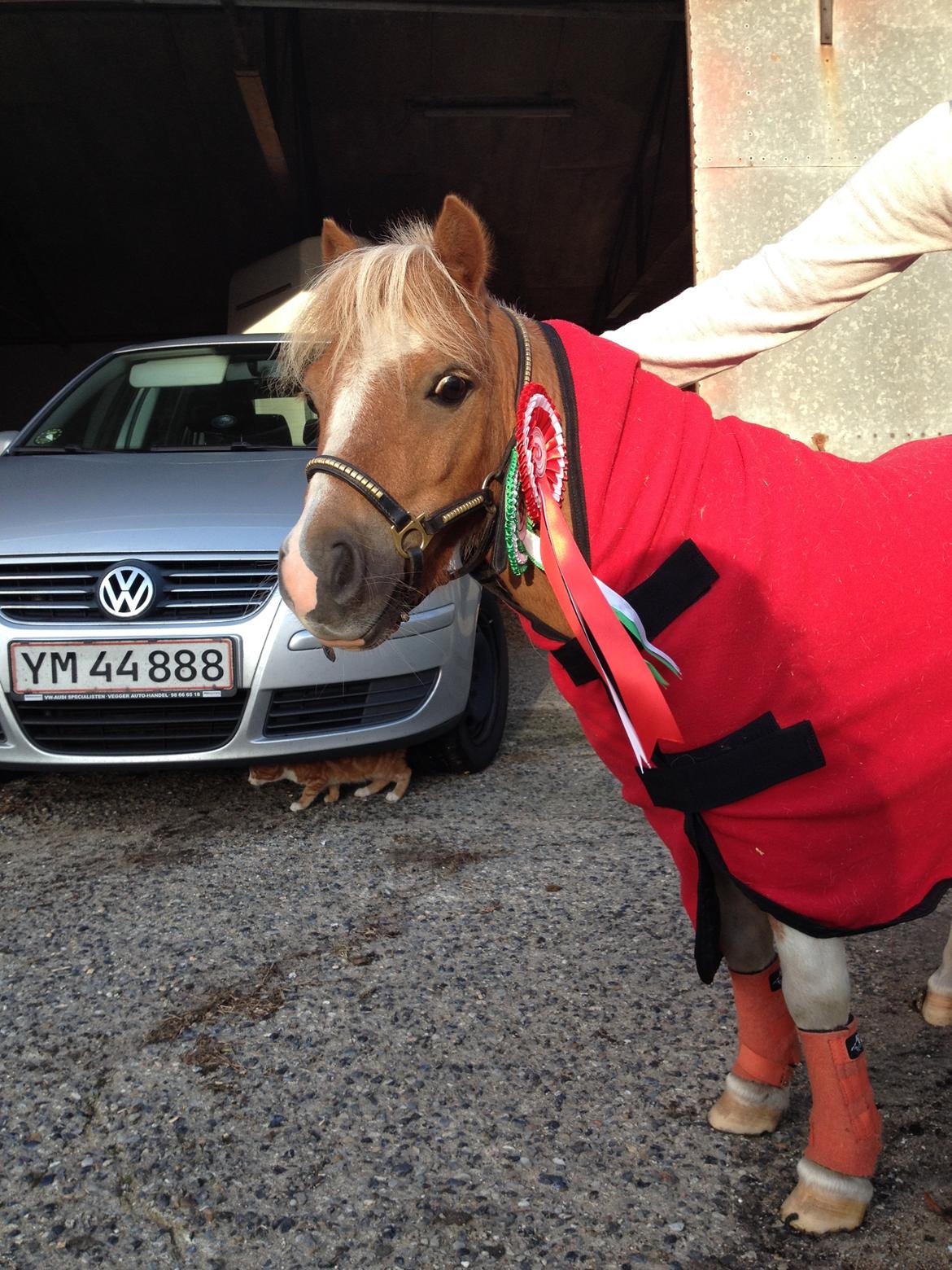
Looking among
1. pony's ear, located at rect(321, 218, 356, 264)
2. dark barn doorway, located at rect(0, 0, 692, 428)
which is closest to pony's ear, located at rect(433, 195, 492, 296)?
pony's ear, located at rect(321, 218, 356, 264)

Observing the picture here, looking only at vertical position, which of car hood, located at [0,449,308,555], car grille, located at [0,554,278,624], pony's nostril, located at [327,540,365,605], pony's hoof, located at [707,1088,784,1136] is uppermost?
pony's nostril, located at [327,540,365,605]

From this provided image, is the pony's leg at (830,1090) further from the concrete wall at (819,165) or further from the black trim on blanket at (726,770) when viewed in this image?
the concrete wall at (819,165)

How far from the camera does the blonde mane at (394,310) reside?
1.56m

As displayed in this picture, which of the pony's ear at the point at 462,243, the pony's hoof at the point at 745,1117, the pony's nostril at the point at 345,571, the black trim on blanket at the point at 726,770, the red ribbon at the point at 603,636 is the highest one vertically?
the pony's ear at the point at 462,243

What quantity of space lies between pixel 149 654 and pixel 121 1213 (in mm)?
1949

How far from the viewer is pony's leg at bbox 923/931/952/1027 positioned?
2350 millimetres

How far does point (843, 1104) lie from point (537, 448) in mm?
1224

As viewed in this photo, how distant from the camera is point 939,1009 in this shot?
2355 millimetres

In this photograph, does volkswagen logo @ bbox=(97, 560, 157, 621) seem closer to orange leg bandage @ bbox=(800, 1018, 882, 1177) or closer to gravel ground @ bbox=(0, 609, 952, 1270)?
gravel ground @ bbox=(0, 609, 952, 1270)

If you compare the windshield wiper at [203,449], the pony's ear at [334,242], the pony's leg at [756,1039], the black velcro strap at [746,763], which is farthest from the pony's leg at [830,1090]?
the windshield wiper at [203,449]

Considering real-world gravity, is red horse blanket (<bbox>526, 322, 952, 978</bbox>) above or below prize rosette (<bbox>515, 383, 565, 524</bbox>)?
below

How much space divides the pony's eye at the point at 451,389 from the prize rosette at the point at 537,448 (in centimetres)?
9

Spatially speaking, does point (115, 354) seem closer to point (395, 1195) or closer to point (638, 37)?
point (395, 1195)

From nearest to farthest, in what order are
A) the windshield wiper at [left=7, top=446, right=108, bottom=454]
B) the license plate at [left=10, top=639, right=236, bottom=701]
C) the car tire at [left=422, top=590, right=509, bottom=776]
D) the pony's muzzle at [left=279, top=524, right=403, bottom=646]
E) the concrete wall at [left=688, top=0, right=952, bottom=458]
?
the pony's muzzle at [left=279, top=524, right=403, bottom=646]
the license plate at [left=10, top=639, right=236, bottom=701]
the car tire at [left=422, top=590, right=509, bottom=776]
the windshield wiper at [left=7, top=446, right=108, bottom=454]
the concrete wall at [left=688, top=0, right=952, bottom=458]
